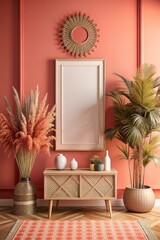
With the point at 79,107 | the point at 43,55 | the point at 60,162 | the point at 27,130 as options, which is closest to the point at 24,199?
the point at 60,162

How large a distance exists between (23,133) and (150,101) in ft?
5.58

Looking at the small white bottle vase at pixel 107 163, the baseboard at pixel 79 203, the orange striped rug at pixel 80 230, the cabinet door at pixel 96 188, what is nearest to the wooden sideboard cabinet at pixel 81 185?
the cabinet door at pixel 96 188

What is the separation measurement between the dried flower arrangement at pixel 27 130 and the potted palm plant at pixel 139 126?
0.85 metres

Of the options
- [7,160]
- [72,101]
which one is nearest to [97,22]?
[72,101]

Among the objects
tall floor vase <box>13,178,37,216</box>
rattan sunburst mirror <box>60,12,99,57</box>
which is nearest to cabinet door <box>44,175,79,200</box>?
tall floor vase <box>13,178,37,216</box>

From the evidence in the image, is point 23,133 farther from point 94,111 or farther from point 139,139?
point 139,139

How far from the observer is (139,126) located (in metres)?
4.37

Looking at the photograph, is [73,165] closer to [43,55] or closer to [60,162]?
[60,162]

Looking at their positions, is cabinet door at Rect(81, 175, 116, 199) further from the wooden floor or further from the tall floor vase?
the tall floor vase

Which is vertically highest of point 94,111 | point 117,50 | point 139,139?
point 117,50

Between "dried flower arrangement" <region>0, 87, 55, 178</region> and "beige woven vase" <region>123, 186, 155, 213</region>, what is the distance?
1.26m

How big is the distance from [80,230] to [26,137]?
1.37m

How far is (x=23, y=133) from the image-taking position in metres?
4.39

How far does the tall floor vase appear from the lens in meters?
4.50
